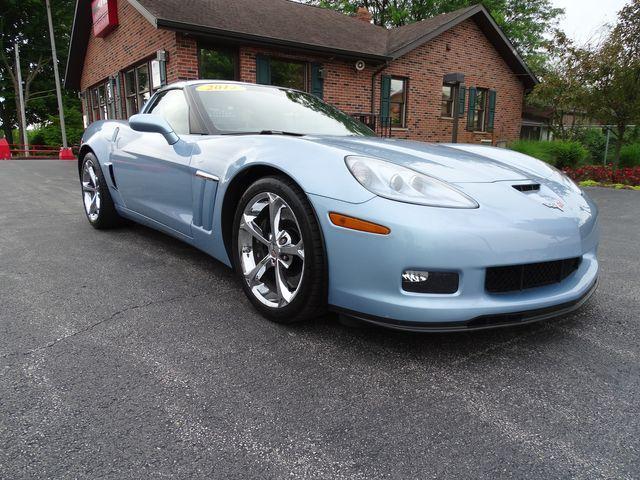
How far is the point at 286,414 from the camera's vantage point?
1.58m

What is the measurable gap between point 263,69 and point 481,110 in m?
9.22

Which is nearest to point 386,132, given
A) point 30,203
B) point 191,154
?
point 30,203

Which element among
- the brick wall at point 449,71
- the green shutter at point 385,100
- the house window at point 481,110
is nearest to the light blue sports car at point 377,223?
the green shutter at point 385,100

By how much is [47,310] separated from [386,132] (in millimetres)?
12313

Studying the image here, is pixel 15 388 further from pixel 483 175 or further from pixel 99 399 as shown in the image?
pixel 483 175

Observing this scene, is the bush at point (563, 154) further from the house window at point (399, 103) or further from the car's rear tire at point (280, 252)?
the car's rear tire at point (280, 252)

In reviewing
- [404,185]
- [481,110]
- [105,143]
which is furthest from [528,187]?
[481,110]

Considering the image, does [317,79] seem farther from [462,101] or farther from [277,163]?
[277,163]

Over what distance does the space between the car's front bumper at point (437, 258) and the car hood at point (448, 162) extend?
30 cm

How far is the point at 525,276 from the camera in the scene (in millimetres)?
1920

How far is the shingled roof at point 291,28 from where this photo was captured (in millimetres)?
9953

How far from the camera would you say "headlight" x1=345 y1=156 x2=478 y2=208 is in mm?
1852

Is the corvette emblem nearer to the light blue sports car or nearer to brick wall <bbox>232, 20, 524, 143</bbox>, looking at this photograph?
the light blue sports car

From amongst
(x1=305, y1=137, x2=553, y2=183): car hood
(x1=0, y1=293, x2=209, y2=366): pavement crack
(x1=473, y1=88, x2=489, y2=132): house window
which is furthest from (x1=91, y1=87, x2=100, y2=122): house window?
(x1=305, y1=137, x2=553, y2=183): car hood
